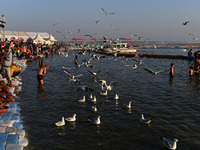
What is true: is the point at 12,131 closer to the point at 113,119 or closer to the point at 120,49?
the point at 113,119

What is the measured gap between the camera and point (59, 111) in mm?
9984

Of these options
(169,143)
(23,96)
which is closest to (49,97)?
(23,96)

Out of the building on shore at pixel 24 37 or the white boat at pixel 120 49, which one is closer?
the building on shore at pixel 24 37

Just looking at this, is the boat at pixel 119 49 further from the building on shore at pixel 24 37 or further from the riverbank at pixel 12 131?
the riverbank at pixel 12 131

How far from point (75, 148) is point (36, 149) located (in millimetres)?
1291

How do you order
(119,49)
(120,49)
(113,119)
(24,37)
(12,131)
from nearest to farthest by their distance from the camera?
(12,131)
(113,119)
(120,49)
(119,49)
(24,37)

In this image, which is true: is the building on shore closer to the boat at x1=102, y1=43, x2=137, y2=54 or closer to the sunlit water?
the boat at x1=102, y1=43, x2=137, y2=54

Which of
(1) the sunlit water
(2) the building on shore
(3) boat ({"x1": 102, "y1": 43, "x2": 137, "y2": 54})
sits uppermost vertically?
(2) the building on shore

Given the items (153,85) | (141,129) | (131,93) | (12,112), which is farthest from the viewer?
(153,85)

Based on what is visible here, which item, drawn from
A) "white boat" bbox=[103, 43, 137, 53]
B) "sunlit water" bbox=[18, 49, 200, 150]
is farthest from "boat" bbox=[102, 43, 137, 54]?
"sunlit water" bbox=[18, 49, 200, 150]

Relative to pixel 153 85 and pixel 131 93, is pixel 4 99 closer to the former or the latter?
pixel 131 93

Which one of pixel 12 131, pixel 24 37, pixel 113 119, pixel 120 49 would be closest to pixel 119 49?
pixel 120 49

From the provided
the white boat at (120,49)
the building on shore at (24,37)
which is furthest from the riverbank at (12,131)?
the building on shore at (24,37)

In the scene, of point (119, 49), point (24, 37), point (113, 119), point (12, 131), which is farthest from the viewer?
point (24, 37)
